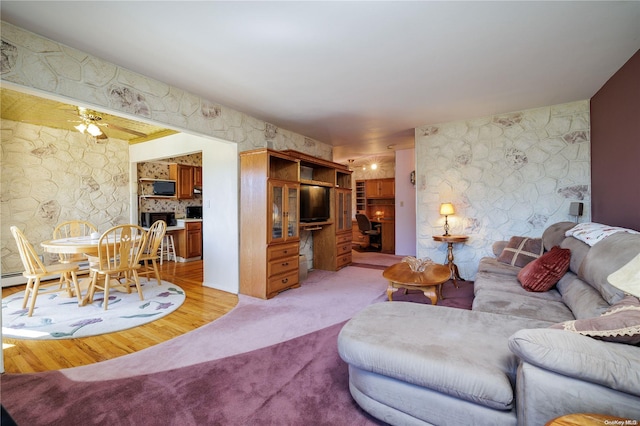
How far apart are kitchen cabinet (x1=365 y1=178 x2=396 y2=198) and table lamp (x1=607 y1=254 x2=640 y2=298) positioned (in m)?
7.16

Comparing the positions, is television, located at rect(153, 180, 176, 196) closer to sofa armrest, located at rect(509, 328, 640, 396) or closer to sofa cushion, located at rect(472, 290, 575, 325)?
sofa cushion, located at rect(472, 290, 575, 325)

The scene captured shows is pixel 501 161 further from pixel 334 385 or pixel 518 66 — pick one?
pixel 334 385

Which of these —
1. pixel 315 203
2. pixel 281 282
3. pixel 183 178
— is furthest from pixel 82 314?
pixel 183 178

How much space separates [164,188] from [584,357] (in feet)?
21.7

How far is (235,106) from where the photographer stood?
11.9 feet

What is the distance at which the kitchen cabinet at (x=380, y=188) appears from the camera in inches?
314

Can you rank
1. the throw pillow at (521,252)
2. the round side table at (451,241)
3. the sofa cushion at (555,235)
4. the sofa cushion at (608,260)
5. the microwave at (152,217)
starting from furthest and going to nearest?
the microwave at (152,217) < the round side table at (451,241) < the throw pillow at (521,252) < the sofa cushion at (555,235) < the sofa cushion at (608,260)

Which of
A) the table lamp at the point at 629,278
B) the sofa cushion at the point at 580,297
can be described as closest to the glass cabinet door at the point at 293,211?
the sofa cushion at the point at 580,297

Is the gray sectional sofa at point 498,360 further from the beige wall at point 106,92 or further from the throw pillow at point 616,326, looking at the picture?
the beige wall at point 106,92

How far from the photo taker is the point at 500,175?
13.3 feet

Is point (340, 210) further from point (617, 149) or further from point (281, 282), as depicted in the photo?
point (617, 149)

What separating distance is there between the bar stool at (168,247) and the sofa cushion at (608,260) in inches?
252

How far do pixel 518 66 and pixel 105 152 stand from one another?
6754 millimetres

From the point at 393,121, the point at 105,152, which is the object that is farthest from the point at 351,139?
the point at 105,152
